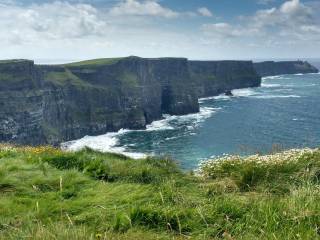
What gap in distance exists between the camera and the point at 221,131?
103562 mm

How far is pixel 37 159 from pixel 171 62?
162 meters

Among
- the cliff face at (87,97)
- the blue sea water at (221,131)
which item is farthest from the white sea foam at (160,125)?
the cliff face at (87,97)

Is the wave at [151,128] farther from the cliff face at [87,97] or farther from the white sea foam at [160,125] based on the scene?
the cliff face at [87,97]

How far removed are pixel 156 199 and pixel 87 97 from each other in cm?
12285

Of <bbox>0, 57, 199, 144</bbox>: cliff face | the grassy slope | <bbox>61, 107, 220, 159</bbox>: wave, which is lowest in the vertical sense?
<bbox>61, 107, 220, 159</bbox>: wave

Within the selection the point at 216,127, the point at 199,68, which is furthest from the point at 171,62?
the point at 216,127

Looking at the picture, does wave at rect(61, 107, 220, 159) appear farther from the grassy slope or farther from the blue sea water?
the grassy slope

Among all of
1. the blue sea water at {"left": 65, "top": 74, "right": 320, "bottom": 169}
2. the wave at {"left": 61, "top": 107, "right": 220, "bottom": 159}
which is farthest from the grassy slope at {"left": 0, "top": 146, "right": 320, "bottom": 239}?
the wave at {"left": 61, "top": 107, "right": 220, "bottom": 159}

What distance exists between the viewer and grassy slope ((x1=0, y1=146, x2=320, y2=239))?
539 cm

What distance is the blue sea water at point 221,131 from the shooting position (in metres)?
83.4

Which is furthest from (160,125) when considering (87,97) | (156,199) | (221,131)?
(156,199)

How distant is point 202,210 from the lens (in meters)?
6.16

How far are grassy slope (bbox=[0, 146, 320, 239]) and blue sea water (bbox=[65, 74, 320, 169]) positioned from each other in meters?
52.3

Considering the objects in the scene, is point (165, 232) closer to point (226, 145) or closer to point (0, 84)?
point (226, 145)
